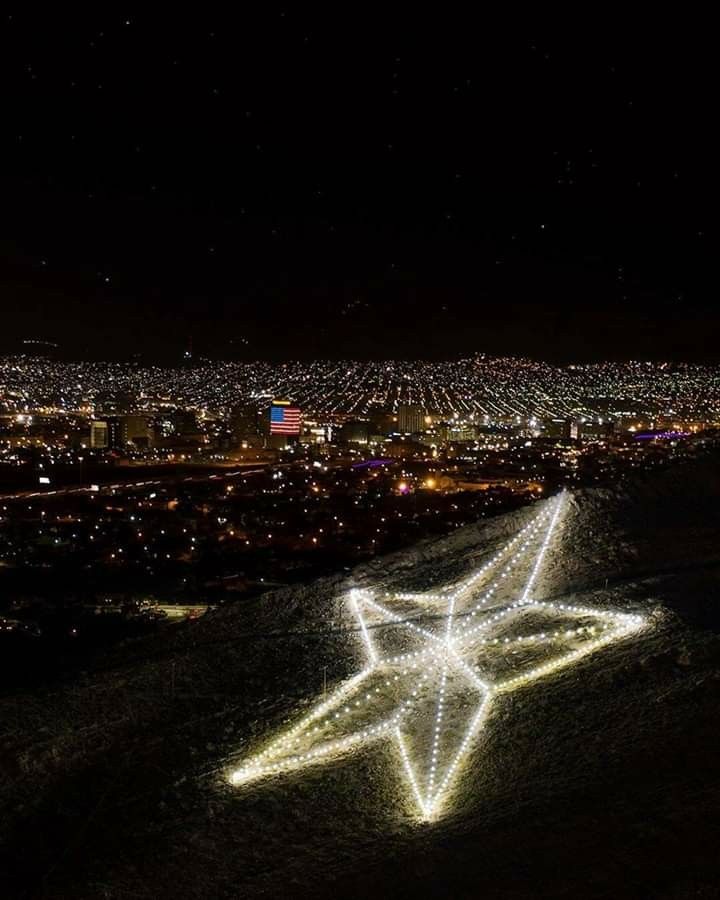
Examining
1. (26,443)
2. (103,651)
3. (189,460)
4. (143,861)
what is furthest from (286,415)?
(143,861)

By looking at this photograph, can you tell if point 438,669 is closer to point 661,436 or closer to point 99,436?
point 661,436

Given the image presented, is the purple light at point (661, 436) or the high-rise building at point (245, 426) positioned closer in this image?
the purple light at point (661, 436)

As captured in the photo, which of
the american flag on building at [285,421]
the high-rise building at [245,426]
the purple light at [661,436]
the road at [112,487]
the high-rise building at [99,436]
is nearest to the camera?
the road at [112,487]

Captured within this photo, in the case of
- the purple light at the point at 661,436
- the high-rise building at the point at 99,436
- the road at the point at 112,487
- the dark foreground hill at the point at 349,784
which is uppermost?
the purple light at the point at 661,436

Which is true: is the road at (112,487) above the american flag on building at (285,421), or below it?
below

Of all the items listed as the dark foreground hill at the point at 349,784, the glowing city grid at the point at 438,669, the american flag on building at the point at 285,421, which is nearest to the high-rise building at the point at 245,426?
the american flag on building at the point at 285,421

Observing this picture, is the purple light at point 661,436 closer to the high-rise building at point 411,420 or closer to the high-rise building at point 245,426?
the high-rise building at point 411,420

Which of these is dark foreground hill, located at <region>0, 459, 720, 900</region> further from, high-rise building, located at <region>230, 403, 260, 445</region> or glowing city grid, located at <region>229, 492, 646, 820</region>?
high-rise building, located at <region>230, 403, 260, 445</region>
